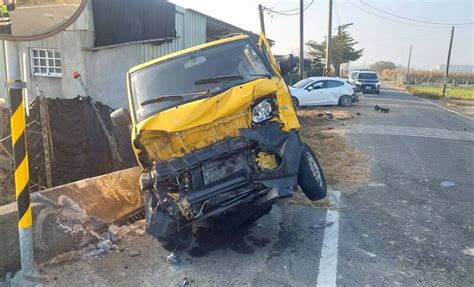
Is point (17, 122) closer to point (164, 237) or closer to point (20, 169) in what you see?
point (20, 169)

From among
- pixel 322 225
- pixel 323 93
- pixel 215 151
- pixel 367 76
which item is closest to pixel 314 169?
pixel 322 225

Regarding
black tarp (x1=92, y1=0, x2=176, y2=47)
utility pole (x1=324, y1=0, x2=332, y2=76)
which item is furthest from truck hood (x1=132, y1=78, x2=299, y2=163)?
utility pole (x1=324, y1=0, x2=332, y2=76)

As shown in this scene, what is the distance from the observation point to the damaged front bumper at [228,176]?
12.8 ft

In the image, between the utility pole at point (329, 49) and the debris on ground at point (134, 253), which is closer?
the debris on ground at point (134, 253)

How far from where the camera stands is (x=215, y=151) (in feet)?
13.1

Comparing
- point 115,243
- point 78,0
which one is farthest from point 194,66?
point 115,243

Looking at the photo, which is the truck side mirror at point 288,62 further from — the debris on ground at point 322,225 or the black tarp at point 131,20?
the black tarp at point 131,20

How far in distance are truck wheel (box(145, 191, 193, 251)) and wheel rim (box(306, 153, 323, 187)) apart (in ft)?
4.81

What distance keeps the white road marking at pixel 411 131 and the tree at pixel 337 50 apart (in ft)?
116

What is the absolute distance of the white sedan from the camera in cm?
1967

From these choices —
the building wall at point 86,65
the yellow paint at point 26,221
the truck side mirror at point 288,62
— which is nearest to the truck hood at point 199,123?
the truck side mirror at point 288,62

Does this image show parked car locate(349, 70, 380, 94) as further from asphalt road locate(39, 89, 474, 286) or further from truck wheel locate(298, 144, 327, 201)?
truck wheel locate(298, 144, 327, 201)

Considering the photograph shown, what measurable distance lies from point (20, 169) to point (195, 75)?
6.72 feet

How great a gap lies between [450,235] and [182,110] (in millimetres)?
3305
